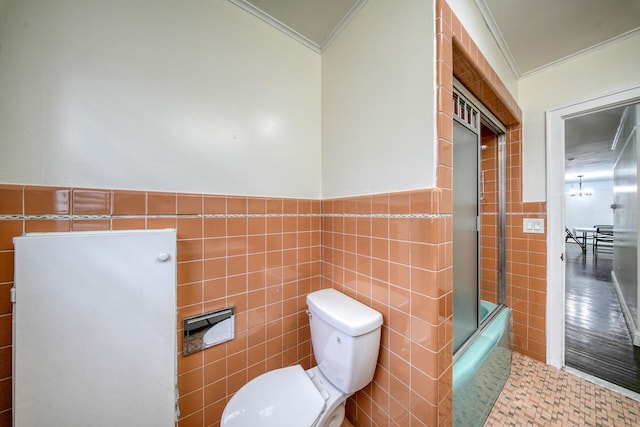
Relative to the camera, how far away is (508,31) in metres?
1.28

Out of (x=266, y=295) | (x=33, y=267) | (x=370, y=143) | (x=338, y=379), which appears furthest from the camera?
(x=266, y=295)

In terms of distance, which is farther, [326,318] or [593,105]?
[593,105]

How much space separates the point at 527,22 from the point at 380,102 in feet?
3.54

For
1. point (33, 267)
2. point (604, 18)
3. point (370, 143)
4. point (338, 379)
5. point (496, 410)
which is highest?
point (604, 18)

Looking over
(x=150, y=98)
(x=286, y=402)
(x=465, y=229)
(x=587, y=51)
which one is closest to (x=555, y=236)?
(x=465, y=229)

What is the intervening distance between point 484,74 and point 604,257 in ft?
24.0

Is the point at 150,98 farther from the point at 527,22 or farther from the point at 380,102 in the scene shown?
the point at 527,22

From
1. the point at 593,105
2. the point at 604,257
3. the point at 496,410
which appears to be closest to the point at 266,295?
the point at 496,410

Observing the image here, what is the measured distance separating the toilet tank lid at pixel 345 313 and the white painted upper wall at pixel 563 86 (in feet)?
5.54

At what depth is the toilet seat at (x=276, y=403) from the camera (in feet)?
2.74

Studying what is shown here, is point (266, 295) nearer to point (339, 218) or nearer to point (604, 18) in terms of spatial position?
point (339, 218)

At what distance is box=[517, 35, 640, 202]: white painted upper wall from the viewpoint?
4.33ft

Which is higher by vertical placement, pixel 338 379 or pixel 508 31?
pixel 508 31

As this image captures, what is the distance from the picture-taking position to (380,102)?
1.06 m
